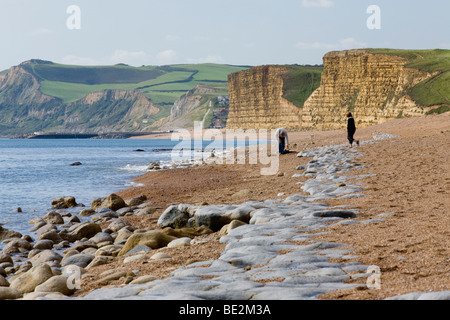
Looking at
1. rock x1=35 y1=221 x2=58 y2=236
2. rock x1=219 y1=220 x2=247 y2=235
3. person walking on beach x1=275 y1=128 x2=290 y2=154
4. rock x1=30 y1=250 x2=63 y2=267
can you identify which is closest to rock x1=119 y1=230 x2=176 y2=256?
rock x1=219 y1=220 x2=247 y2=235

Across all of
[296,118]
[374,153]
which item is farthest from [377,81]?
[374,153]

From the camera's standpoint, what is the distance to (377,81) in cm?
8138

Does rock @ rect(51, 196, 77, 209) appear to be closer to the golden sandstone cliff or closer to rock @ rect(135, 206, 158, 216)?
rock @ rect(135, 206, 158, 216)

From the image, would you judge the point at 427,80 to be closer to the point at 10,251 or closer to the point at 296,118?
the point at 296,118

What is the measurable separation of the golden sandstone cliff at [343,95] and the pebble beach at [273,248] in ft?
206

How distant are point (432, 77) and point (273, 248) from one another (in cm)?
7428

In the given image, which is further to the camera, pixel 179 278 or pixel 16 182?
pixel 16 182

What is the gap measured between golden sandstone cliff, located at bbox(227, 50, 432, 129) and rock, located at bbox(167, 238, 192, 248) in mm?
67297

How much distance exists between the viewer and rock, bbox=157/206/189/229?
34.8 ft

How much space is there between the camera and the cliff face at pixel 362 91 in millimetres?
75438

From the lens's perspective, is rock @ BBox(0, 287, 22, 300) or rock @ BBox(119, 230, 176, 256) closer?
rock @ BBox(0, 287, 22, 300)

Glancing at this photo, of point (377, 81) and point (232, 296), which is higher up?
point (377, 81)
